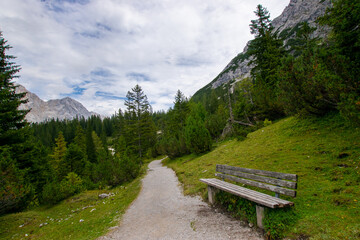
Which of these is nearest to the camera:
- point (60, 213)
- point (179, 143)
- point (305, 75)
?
point (305, 75)

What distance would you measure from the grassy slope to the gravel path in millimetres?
1014

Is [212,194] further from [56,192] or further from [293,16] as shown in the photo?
[293,16]

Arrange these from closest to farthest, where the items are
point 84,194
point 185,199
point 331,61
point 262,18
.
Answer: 1. point 331,61
2. point 185,199
3. point 84,194
4. point 262,18

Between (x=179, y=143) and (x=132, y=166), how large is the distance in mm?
10526

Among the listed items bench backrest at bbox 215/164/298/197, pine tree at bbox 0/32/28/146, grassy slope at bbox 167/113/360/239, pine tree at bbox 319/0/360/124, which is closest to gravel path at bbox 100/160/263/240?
grassy slope at bbox 167/113/360/239

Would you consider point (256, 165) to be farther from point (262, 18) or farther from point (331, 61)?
point (262, 18)

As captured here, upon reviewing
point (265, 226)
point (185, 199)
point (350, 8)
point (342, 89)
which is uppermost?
point (350, 8)

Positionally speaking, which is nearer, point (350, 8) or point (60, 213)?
point (350, 8)

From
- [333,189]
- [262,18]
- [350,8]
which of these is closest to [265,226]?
[333,189]

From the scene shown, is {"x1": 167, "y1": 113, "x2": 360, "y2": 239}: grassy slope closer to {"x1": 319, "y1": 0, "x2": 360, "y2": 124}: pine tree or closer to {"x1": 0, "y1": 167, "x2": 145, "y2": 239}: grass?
{"x1": 319, "y1": 0, "x2": 360, "y2": 124}: pine tree

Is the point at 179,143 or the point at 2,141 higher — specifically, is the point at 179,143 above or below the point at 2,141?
below

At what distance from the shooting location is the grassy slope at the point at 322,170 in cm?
338

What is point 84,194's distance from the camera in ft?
36.4

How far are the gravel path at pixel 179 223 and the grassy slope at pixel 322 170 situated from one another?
1014 millimetres
